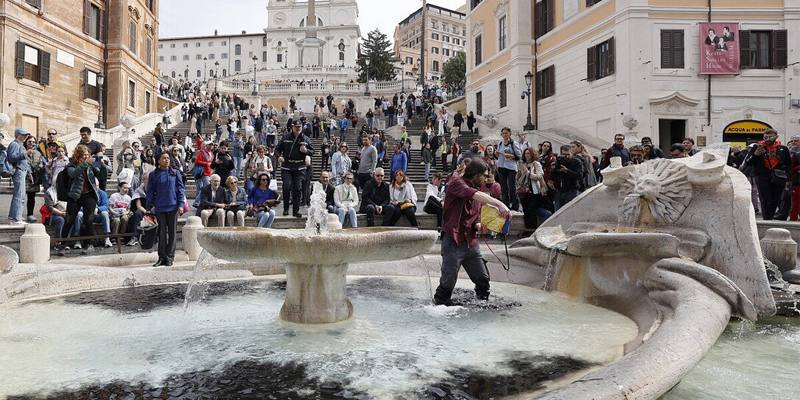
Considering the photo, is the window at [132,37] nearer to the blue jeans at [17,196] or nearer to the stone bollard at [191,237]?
the blue jeans at [17,196]

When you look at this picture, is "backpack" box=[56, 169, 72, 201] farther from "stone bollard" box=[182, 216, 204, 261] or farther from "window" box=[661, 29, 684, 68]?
"window" box=[661, 29, 684, 68]

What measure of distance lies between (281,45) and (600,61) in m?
78.7

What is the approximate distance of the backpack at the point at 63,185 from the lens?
360 inches

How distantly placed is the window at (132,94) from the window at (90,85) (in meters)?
2.55

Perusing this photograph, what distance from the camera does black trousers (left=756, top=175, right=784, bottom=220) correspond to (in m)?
9.84

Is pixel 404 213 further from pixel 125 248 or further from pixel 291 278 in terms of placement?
pixel 291 278

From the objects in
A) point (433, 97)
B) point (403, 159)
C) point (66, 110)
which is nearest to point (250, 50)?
point (433, 97)

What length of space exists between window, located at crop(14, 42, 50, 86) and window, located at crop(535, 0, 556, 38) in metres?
23.1

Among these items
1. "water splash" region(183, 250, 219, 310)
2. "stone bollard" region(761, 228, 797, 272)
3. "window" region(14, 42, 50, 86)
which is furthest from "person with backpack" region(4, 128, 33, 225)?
"window" region(14, 42, 50, 86)

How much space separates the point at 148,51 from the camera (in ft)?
121

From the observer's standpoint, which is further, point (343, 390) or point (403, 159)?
point (403, 159)

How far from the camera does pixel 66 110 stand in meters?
27.0

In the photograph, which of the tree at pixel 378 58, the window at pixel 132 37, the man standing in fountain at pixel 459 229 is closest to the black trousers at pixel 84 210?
the man standing in fountain at pixel 459 229

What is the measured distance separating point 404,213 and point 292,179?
275cm
